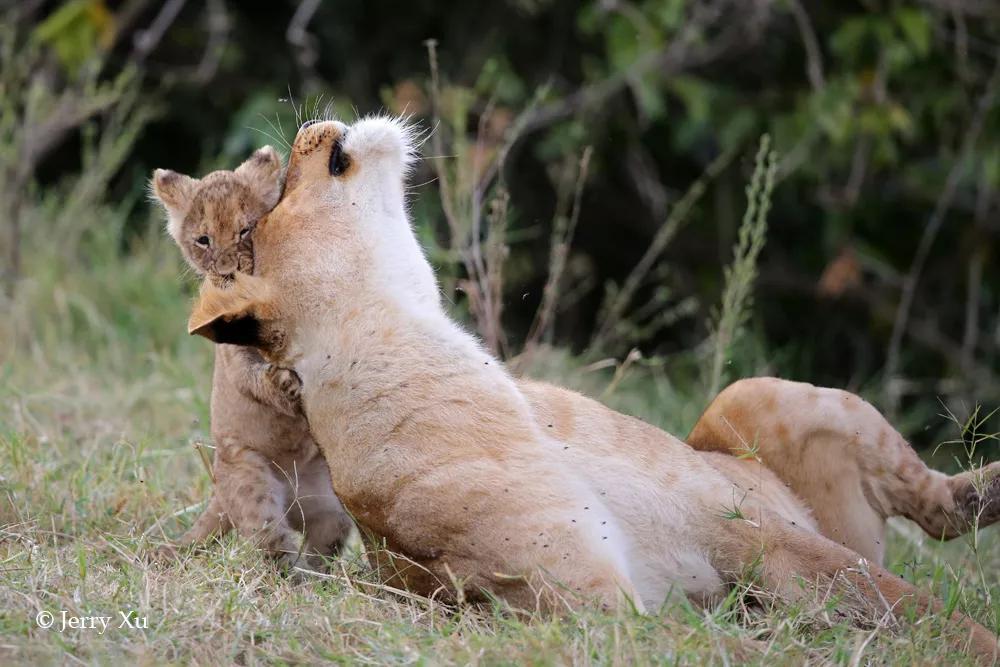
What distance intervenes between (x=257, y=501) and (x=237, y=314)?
0.71 meters

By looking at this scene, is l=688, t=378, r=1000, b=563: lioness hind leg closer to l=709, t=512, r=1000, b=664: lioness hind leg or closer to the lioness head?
l=709, t=512, r=1000, b=664: lioness hind leg

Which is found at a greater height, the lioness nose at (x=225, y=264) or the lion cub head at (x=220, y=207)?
the lion cub head at (x=220, y=207)

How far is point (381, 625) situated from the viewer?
2.90 meters

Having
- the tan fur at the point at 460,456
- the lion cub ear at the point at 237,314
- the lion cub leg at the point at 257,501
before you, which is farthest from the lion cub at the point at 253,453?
the tan fur at the point at 460,456

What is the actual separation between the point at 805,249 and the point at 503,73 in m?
2.26

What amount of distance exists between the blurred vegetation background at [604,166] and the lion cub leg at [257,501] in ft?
4.00

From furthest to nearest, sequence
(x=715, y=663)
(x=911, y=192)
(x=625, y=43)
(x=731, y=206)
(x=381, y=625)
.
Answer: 1. (x=731, y=206)
2. (x=911, y=192)
3. (x=625, y=43)
4. (x=381, y=625)
5. (x=715, y=663)

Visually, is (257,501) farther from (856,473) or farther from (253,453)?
(856,473)

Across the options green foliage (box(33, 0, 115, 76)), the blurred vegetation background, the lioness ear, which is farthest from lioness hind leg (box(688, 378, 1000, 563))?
green foliage (box(33, 0, 115, 76))

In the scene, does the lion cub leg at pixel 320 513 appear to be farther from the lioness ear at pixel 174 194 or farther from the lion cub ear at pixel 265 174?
the lioness ear at pixel 174 194

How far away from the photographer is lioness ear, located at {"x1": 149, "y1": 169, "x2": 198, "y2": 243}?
13.9 ft

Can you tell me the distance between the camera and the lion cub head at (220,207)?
157 inches

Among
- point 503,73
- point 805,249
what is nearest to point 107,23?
point 503,73

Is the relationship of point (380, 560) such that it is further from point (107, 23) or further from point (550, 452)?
point (107, 23)
